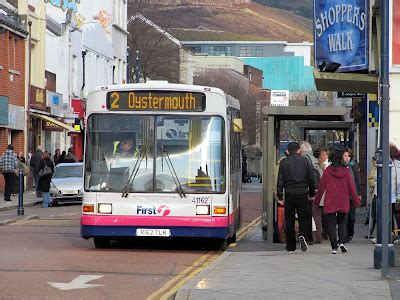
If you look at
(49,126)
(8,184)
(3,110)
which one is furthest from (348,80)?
(49,126)

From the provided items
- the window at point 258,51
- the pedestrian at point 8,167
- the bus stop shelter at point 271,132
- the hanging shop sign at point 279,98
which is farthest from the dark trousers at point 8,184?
the window at point 258,51

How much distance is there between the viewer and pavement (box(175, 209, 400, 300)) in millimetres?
13344

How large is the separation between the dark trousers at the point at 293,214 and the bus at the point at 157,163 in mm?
1080

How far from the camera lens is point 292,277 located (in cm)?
1523

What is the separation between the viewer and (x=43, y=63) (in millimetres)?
55375

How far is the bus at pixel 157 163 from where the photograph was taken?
1956 cm

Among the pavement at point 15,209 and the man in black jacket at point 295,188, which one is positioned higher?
the man in black jacket at point 295,188

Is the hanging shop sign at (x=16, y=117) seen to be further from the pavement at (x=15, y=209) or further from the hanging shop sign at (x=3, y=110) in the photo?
the pavement at (x=15, y=209)

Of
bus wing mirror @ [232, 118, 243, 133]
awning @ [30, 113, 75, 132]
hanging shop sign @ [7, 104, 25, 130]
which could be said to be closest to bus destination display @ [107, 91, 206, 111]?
bus wing mirror @ [232, 118, 243, 133]

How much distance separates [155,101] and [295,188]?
286 centimetres

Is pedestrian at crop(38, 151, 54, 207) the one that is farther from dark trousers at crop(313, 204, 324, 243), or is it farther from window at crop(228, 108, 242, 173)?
dark trousers at crop(313, 204, 324, 243)

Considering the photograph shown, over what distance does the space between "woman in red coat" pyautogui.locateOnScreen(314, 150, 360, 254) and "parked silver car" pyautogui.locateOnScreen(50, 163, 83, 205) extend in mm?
19414

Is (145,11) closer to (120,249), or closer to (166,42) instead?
(166,42)

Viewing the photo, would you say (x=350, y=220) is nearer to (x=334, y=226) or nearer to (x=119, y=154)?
(x=334, y=226)
